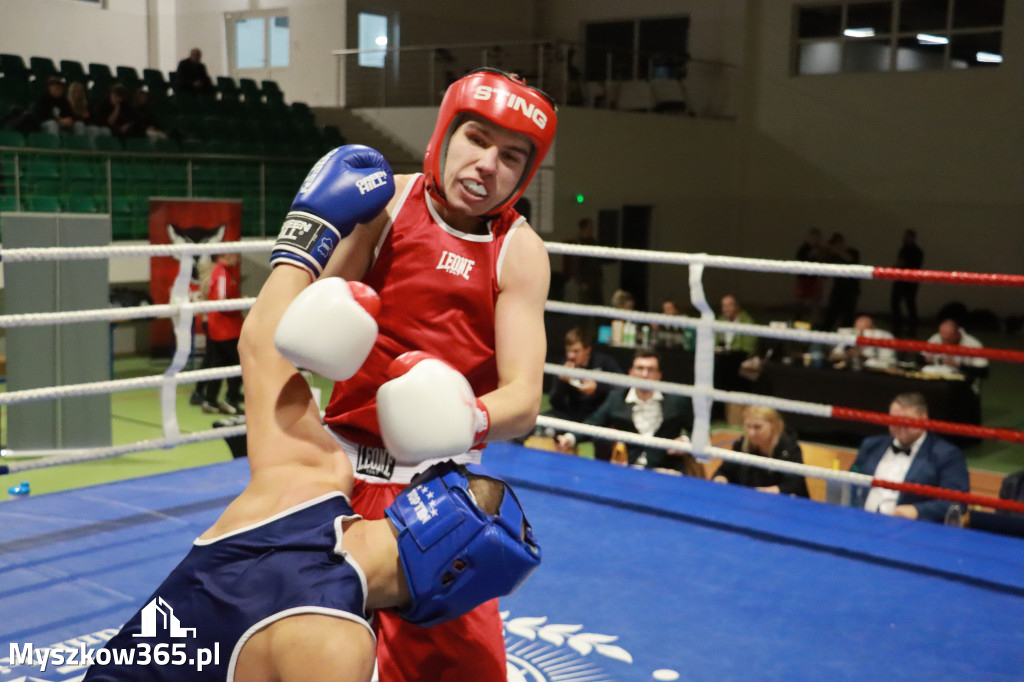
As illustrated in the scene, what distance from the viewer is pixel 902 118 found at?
44.1 feet

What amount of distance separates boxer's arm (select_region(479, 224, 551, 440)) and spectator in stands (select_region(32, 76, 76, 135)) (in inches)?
339

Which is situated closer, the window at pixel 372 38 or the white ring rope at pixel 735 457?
the white ring rope at pixel 735 457

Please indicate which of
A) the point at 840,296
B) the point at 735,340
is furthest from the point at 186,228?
the point at 840,296

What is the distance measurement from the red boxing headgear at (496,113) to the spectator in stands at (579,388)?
3.42 metres

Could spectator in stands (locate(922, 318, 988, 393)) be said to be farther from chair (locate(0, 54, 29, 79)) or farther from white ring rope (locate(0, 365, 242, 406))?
chair (locate(0, 54, 29, 79))

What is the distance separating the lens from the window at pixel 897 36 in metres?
12.9

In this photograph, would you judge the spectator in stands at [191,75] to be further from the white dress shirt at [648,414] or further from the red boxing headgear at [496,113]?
the red boxing headgear at [496,113]

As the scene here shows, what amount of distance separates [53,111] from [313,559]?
919 centimetres

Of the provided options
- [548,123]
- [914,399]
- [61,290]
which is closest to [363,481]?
[548,123]

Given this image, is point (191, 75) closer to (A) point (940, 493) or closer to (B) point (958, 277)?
(B) point (958, 277)

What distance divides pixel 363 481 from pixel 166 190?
8.45 m

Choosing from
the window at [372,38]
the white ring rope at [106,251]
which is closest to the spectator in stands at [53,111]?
the window at [372,38]

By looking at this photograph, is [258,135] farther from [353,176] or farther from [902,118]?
[353,176]

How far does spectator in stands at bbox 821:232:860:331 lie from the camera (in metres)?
11.9
